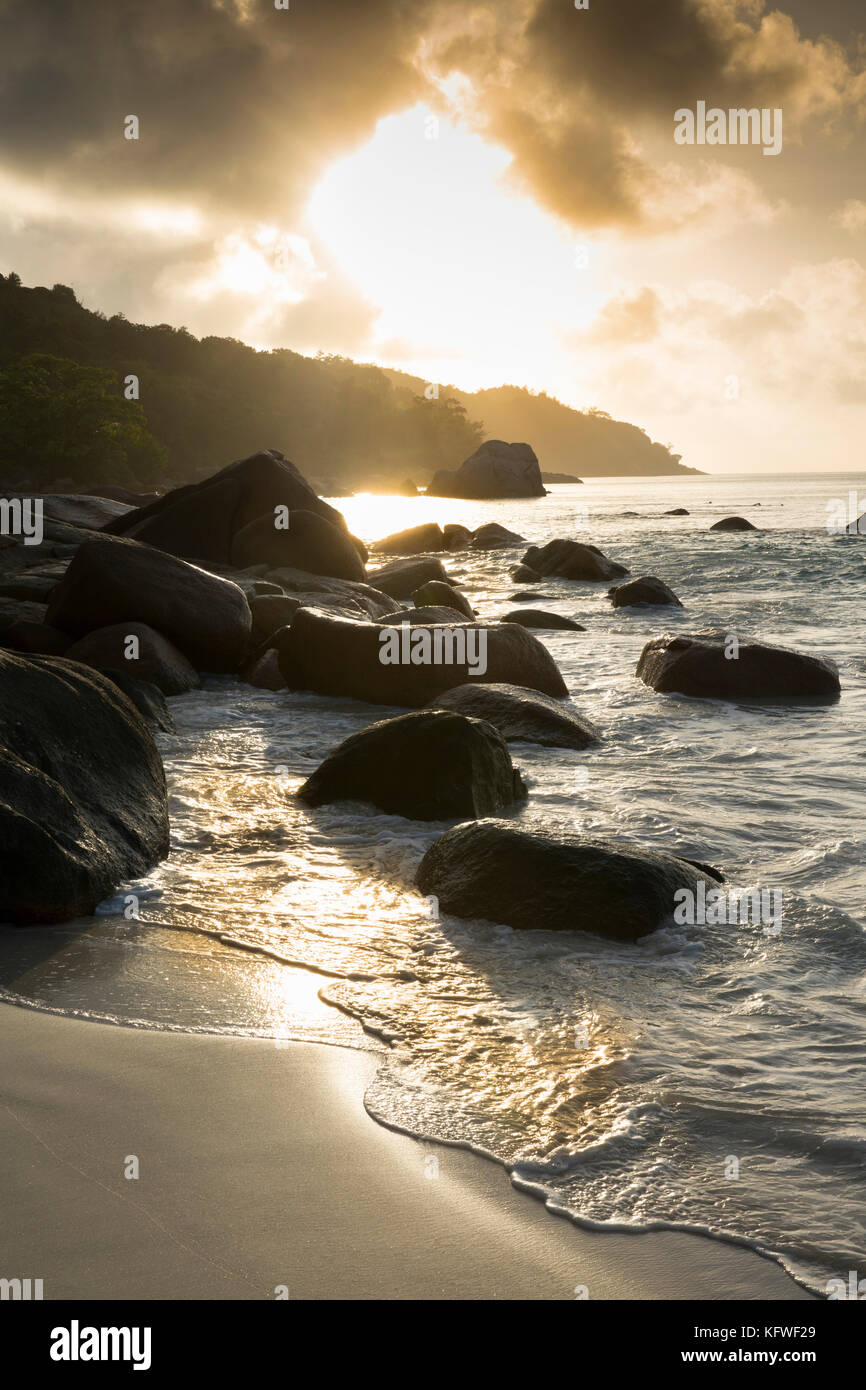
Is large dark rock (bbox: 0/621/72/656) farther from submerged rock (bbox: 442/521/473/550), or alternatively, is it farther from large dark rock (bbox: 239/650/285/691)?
submerged rock (bbox: 442/521/473/550)

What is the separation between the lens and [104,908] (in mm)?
5105

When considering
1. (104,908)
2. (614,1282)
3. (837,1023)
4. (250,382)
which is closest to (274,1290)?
(614,1282)

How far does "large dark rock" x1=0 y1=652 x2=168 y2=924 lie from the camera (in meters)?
4.80

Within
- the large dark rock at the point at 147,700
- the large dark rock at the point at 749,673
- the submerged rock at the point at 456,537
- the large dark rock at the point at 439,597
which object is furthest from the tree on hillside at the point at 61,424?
the large dark rock at the point at 147,700

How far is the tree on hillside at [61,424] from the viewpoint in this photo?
174 feet

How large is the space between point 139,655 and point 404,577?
9879 mm

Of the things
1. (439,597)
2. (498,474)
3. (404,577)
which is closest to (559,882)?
(439,597)

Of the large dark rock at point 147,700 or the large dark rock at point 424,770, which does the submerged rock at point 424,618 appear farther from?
the large dark rock at point 424,770

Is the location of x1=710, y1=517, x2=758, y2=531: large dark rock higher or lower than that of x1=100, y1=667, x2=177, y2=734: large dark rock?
higher

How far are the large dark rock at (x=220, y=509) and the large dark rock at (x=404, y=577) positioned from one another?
50.4 inches

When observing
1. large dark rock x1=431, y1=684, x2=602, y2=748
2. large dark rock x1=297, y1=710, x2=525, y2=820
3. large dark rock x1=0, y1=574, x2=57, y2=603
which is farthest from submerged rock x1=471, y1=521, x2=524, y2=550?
large dark rock x1=297, y1=710, x2=525, y2=820

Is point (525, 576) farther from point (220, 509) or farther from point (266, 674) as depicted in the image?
point (266, 674)

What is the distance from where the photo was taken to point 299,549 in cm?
1886

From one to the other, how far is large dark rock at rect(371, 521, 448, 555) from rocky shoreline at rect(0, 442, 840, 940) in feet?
24.7
